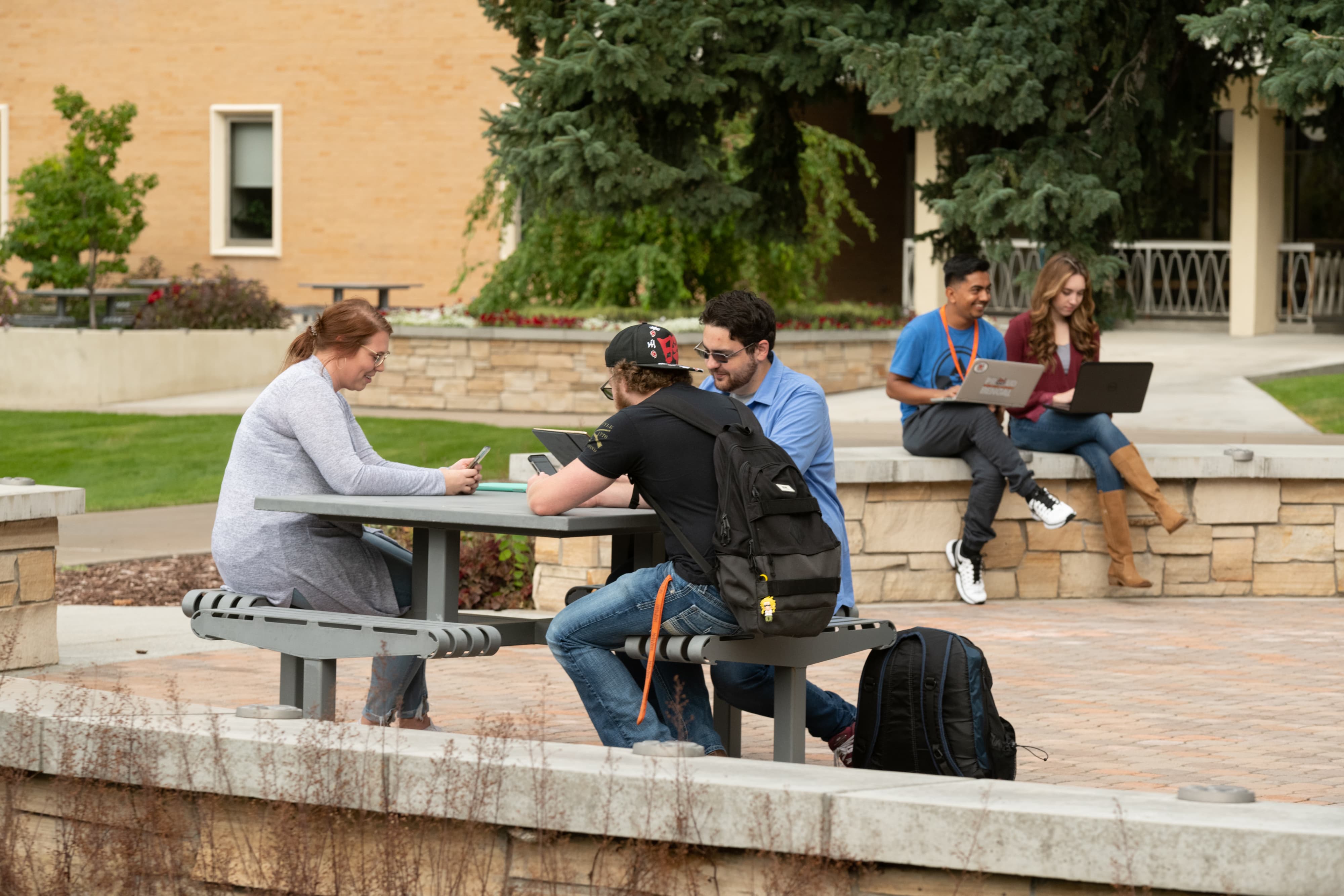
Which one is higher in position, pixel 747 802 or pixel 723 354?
pixel 723 354

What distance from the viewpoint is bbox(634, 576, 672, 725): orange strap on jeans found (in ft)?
15.6

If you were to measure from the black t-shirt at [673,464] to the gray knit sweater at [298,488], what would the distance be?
92 cm

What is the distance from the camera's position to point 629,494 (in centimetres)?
540

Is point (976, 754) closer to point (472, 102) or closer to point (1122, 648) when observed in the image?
point (1122, 648)

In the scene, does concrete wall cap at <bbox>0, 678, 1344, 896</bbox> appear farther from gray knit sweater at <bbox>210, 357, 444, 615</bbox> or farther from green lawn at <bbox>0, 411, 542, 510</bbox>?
green lawn at <bbox>0, 411, 542, 510</bbox>

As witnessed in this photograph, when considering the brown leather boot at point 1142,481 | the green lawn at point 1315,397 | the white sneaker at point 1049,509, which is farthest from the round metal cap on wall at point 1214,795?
the green lawn at point 1315,397

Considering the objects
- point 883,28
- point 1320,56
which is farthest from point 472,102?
point 1320,56

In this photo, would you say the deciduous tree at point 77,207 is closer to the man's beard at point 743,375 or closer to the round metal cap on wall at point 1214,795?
the man's beard at point 743,375

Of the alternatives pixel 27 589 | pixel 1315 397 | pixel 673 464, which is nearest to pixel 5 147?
pixel 1315 397

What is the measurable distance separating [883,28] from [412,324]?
10120mm

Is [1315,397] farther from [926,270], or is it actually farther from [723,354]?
[723,354]

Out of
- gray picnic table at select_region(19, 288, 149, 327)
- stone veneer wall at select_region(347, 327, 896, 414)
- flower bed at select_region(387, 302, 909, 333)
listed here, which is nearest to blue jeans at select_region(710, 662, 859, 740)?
stone veneer wall at select_region(347, 327, 896, 414)

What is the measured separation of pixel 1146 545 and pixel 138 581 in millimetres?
5681

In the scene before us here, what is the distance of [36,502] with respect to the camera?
6.66 meters
